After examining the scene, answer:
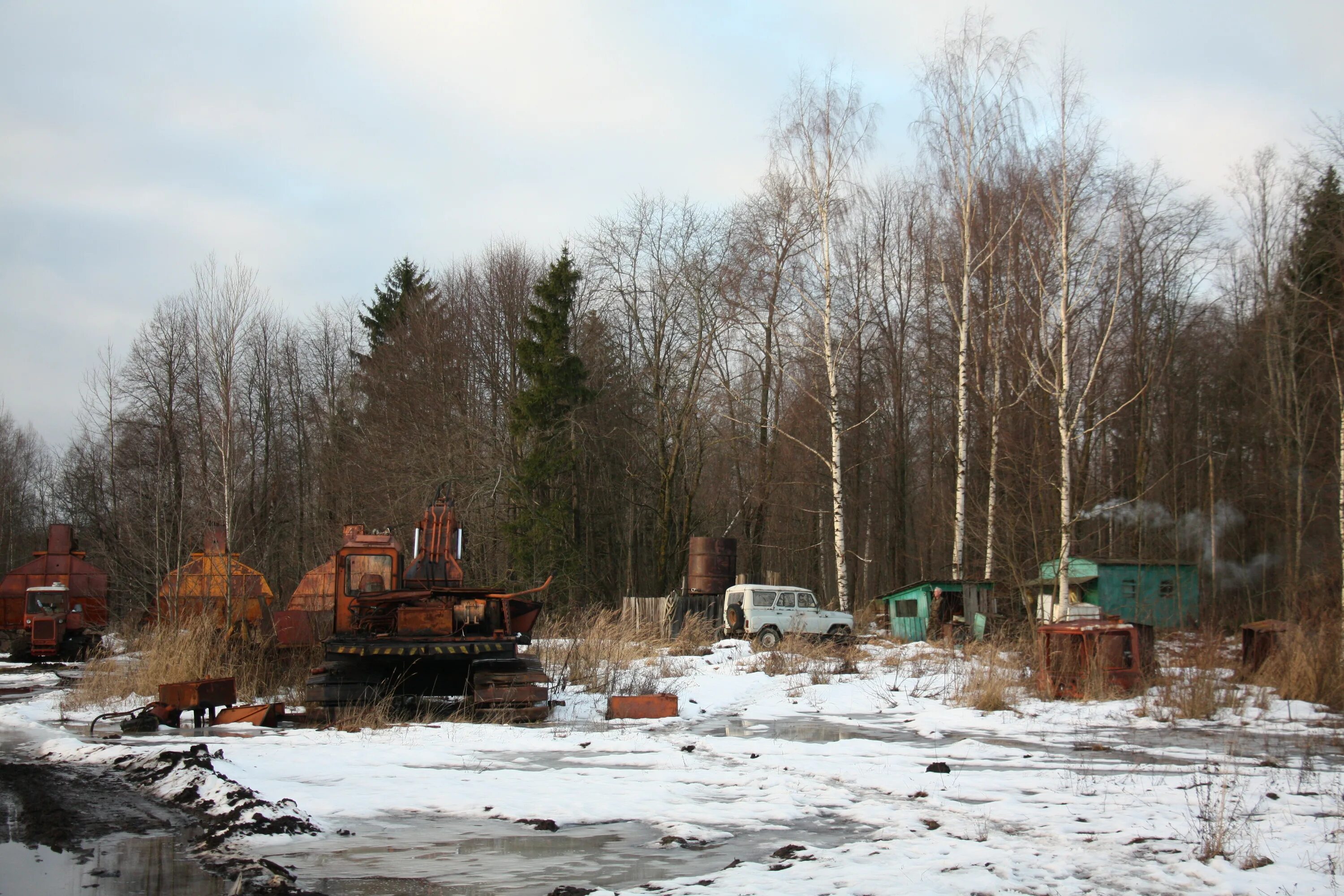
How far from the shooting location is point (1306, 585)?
2452 cm

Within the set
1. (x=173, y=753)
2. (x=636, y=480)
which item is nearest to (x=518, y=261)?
(x=636, y=480)

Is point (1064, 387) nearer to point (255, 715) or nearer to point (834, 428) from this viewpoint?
point (834, 428)

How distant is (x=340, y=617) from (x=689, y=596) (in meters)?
15.9

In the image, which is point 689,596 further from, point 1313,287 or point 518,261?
point 1313,287

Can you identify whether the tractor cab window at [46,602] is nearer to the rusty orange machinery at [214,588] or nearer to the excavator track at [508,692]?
the rusty orange machinery at [214,588]

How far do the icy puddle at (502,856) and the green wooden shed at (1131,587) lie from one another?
79.4 ft

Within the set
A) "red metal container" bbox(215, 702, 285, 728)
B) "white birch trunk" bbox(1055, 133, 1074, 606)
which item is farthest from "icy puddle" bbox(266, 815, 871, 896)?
"white birch trunk" bbox(1055, 133, 1074, 606)

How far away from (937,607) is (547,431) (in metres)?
13.7

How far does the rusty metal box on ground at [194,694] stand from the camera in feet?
40.3

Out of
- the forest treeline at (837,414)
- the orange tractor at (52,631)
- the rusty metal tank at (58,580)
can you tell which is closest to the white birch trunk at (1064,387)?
the forest treeline at (837,414)

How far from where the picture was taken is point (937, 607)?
2825 centimetres

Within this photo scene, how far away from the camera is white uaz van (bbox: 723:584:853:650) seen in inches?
1059

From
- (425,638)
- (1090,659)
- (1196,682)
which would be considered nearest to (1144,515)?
(1090,659)

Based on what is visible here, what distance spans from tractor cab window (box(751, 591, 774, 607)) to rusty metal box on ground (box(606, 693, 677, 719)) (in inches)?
541
